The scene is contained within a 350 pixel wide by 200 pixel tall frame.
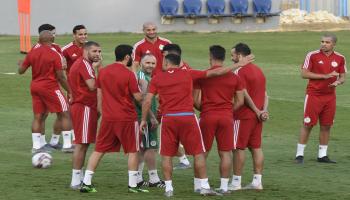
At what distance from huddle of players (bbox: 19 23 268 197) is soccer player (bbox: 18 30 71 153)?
9.71 feet

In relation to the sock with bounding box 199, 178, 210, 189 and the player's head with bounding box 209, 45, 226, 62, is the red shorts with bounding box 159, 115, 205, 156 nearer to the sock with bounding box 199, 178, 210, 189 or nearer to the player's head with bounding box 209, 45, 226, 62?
the sock with bounding box 199, 178, 210, 189

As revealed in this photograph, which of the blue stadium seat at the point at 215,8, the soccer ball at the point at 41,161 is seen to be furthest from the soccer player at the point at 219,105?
the blue stadium seat at the point at 215,8

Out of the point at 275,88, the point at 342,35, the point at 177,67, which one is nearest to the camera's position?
the point at 177,67

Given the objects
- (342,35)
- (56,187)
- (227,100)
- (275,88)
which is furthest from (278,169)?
(342,35)

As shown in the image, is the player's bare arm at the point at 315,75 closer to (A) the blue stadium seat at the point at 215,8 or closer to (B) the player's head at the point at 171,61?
(B) the player's head at the point at 171,61

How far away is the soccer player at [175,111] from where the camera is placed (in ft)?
38.8

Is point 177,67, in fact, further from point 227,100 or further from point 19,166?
point 19,166

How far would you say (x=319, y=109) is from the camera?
Answer: 1539 cm

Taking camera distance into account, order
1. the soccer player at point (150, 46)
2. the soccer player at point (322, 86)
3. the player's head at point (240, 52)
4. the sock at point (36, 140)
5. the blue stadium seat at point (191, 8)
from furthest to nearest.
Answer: the blue stadium seat at point (191, 8) → the sock at point (36, 140) → the soccer player at point (150, 46) → the soccer player at point (322, 86) → the player's head at point (240, 52)

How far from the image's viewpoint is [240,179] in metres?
12.7

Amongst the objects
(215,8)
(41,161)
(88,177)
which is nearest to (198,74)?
(88,177)

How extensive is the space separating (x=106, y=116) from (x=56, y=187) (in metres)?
1.36

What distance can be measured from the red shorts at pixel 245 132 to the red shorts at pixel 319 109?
2.82m

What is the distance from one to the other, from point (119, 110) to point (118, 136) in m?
0.35
